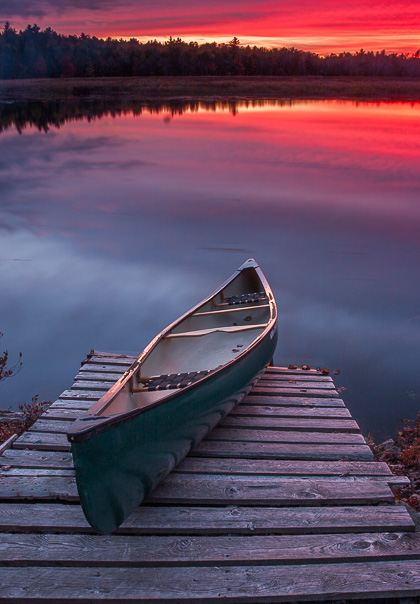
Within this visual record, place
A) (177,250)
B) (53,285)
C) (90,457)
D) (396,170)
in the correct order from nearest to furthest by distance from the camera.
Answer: (90,457), (53,285), (177,250), (396,170)

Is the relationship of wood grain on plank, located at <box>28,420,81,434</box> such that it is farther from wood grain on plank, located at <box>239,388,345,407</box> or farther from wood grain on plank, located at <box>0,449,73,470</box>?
wood grain on plank, located at <box>239,388,345,407</box>

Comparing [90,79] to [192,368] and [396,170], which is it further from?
[192,368]

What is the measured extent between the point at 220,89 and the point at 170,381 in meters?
56.8

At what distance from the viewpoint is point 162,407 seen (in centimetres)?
346

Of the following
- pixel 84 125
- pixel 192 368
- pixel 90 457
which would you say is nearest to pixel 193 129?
pixel 84 125

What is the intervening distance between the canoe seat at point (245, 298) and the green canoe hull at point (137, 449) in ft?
8.00

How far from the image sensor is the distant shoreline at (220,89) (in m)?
49.3

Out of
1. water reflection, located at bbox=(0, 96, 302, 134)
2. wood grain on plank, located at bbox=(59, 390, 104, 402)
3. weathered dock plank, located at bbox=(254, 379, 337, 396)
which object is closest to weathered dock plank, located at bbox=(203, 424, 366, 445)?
weathered dock plank, located at bbox=(254, 379, 337, 396)

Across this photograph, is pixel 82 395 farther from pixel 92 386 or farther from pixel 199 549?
pixel 199 549

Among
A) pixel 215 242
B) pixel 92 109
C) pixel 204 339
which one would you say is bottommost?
pixel 215 242

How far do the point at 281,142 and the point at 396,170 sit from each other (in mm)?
8966

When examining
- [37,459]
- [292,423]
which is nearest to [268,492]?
[292,423]

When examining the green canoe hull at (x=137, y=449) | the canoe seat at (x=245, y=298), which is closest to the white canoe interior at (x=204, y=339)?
the canoe seat at (x=245, y=298)

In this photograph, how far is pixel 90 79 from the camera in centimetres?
6500
